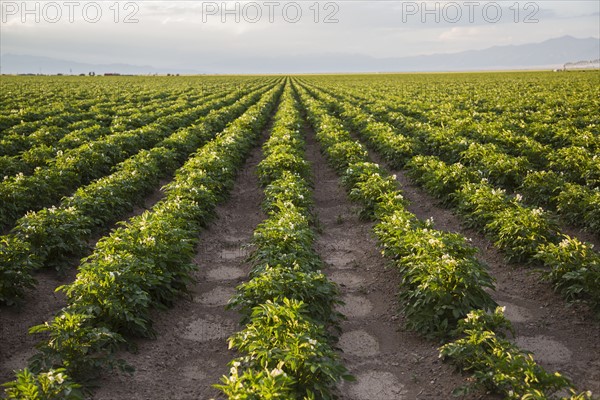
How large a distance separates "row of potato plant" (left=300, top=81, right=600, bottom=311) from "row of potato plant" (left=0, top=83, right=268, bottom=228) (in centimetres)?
942

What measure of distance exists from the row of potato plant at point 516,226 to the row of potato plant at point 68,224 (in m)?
7.60

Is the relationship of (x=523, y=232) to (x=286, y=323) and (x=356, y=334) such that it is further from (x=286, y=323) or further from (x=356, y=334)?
(x=286, y=323)

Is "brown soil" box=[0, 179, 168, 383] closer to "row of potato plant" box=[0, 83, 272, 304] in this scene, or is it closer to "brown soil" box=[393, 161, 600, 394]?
"row of potato plant" box=[0, 83, 272, 304]

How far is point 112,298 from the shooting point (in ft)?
19.6

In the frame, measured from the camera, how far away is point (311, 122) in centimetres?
2539

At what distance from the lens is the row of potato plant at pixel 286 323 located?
14.8 ft


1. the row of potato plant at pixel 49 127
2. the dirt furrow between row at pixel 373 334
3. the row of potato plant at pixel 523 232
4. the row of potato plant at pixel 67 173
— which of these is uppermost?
the row of potato plant at pixel 49 127

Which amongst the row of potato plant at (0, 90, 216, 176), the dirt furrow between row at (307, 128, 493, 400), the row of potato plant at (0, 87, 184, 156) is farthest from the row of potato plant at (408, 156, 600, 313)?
the row of potato plant at (0, 87, 184, 156)

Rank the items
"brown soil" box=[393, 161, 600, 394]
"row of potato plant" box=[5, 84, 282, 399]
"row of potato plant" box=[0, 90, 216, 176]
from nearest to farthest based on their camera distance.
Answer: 1. "row of potato plant" box=[5, 84, 282, 399]
2. "brown soil" box=[393, 161, 600, 394]
3. "row of potato plant" box=[0, 90, 216, 176]

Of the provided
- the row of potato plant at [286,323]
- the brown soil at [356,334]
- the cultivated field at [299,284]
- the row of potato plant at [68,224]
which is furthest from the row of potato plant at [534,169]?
the row of potato plant at [68,224]

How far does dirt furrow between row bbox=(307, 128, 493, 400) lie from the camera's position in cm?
551

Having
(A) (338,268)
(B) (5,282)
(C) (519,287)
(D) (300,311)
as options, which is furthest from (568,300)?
(B) (5,282)

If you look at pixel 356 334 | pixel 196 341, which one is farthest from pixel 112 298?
pixel 356 334

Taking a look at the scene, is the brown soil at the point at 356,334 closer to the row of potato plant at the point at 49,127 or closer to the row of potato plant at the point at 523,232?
the row of potato plant at the point at 523,232
